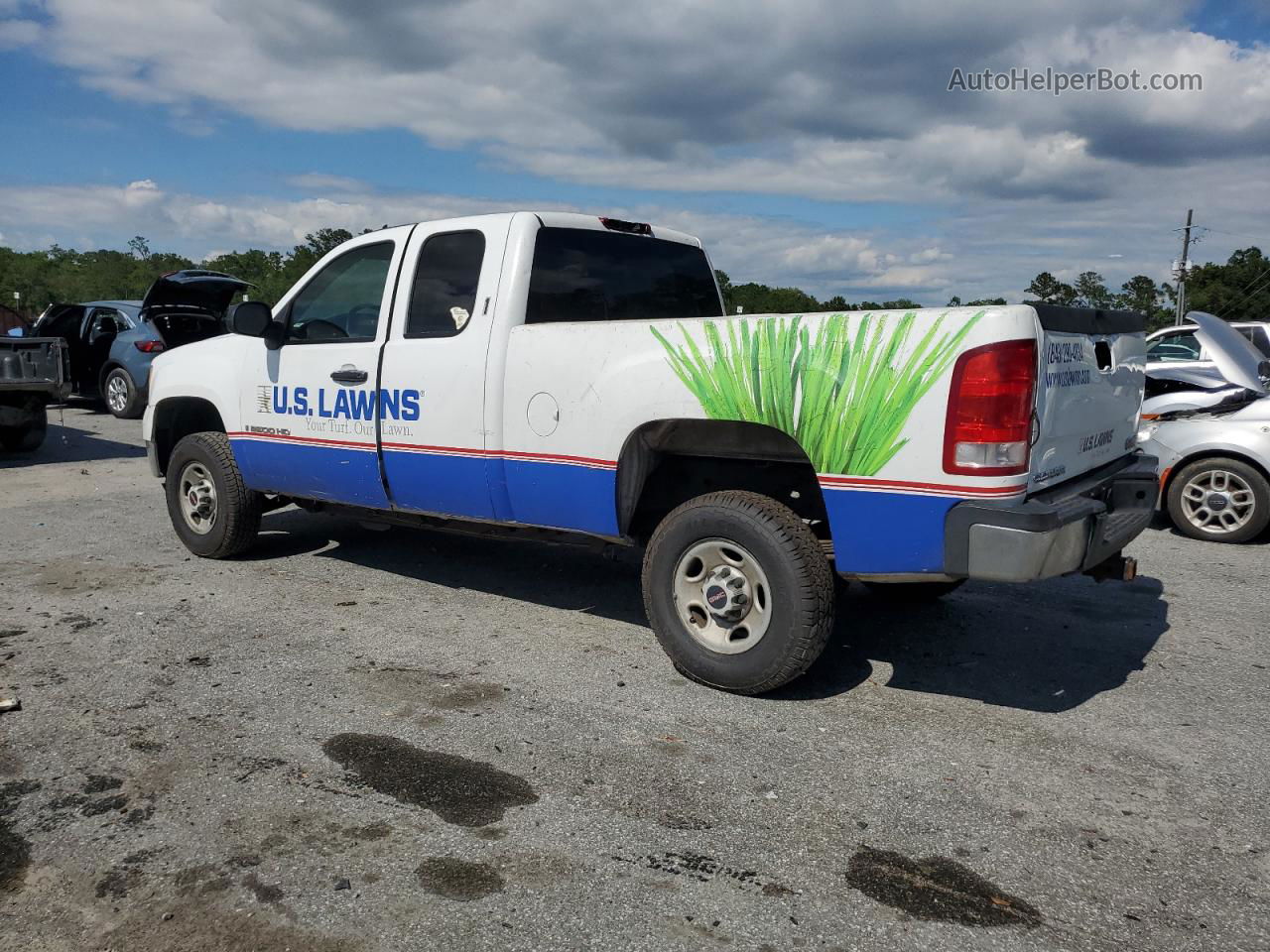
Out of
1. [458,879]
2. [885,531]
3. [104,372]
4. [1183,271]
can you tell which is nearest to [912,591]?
[885,531]

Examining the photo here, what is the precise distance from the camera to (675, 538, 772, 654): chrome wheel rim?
4.23m

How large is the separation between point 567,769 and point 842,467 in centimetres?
157

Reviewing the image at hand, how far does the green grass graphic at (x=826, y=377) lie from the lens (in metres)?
3.65

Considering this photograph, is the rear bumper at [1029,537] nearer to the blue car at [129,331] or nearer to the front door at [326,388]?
the front door at [326,388]

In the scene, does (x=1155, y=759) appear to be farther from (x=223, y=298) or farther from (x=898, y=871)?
(x=223, y=298)

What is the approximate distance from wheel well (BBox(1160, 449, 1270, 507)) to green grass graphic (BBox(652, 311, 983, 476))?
5303 mm

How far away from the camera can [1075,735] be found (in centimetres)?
396

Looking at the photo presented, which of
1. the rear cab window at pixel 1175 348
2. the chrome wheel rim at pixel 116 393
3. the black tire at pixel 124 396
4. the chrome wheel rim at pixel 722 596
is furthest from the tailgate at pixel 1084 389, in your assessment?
the chrome wheel rim at pixel 116 393

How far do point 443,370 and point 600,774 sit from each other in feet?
7.79

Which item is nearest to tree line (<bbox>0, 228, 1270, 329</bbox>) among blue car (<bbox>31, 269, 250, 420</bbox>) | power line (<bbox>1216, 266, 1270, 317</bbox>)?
power line (<bbox>1216, 266, 1270, 317</bbox>)

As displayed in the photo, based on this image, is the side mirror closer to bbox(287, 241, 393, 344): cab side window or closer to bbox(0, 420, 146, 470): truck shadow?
bbox(287, 241, 393, 344): cab side window

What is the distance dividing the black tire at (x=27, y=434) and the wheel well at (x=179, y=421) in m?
5.64

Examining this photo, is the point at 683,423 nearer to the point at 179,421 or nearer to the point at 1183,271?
the point at 179,421

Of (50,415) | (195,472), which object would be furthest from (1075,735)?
(50,415)
